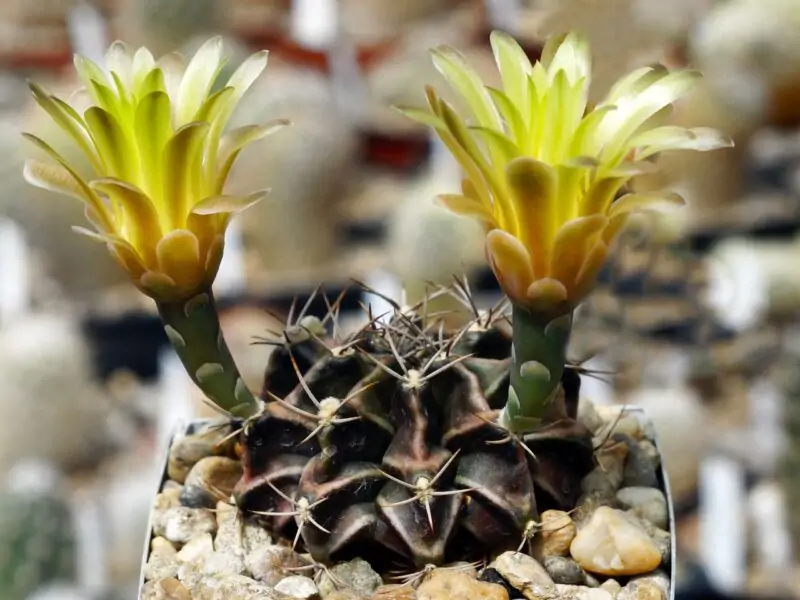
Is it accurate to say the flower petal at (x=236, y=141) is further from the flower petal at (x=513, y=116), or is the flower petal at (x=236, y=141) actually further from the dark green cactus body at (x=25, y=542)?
the dark green cactus body at (x=25, y=542)

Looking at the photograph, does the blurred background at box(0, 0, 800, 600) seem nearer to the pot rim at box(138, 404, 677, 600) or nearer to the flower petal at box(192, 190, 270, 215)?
the pot rim at box(138, 404, 677, 600)

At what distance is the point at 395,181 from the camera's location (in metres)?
2.59

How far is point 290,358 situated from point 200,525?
4.3 inches

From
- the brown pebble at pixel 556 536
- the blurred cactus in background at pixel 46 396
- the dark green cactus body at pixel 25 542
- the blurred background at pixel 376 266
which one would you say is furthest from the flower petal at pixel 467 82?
the blurred cactus in background at pixel 46 396

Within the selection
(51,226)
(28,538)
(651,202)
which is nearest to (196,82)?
(651,202)

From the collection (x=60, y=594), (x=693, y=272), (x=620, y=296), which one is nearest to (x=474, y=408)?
(x=60, y=594)

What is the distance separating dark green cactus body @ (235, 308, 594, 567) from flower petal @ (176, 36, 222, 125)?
5.9 inches

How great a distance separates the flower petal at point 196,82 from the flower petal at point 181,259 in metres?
0.07

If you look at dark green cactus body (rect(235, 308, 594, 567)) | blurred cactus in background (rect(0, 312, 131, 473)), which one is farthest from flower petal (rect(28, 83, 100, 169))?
blurred cactus in background (rect(0, 312, 131, 473))

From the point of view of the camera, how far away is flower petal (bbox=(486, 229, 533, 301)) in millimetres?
490

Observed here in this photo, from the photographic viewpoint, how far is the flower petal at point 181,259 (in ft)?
1.73

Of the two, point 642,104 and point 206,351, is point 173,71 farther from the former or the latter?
point 642,104

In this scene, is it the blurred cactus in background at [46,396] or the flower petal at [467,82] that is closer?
the flower petal at [467,82]

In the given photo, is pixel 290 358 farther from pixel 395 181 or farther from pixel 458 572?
pixel 395 181
